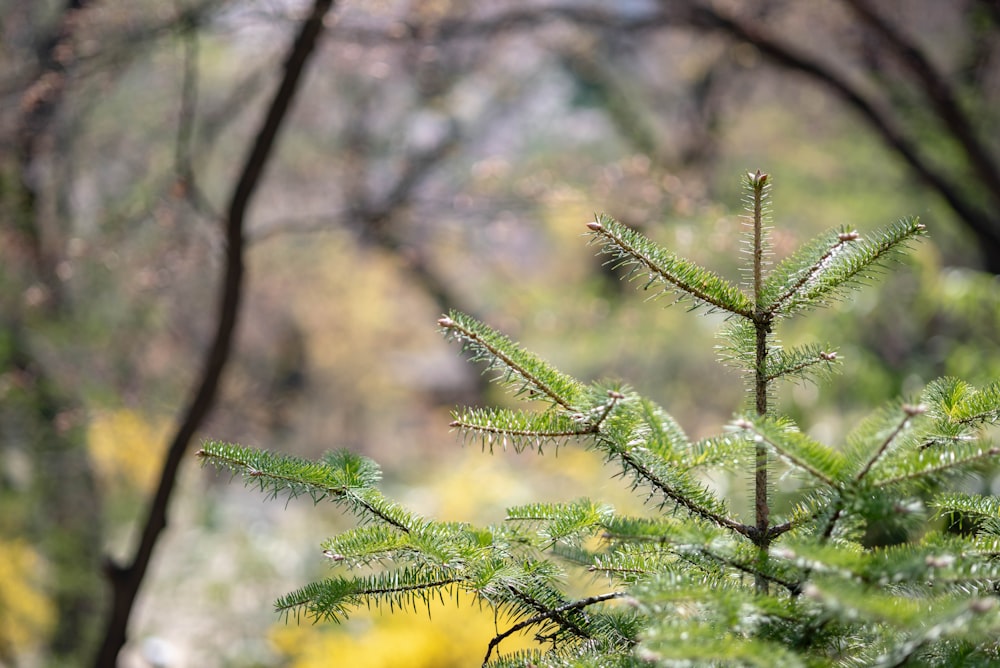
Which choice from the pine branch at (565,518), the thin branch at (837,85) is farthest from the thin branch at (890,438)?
the thin branch at (837,85)

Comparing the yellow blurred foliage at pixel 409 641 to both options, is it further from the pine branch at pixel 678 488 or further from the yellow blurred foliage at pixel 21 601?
the pine branch at pixel 678 488

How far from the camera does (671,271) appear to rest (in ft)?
3.15

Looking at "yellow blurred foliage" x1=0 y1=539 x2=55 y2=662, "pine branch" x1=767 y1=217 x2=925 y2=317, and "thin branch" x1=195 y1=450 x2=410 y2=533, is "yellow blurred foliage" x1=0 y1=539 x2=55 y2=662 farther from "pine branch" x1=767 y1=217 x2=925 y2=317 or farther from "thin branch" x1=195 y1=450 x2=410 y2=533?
"pine branch" x1=767 y1=217 x2=925 y2=317

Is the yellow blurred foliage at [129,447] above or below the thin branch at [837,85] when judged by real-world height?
below

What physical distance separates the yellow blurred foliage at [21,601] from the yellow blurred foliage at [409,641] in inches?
60.5

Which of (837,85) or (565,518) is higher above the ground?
(565,518)

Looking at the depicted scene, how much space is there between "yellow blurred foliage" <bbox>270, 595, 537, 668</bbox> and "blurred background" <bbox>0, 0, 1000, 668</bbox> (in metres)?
0.02

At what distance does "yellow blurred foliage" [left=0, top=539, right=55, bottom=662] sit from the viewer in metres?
4.56

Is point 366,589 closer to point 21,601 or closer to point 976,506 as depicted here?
point 976,506

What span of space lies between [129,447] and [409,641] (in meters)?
2.37

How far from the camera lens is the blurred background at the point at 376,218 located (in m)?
3.63

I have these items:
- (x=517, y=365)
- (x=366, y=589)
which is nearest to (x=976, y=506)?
(x=517, y=365)

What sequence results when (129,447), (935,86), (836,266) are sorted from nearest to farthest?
(836,266) → (935,86) → (129,447)

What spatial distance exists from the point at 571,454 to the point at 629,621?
5.70 metres
